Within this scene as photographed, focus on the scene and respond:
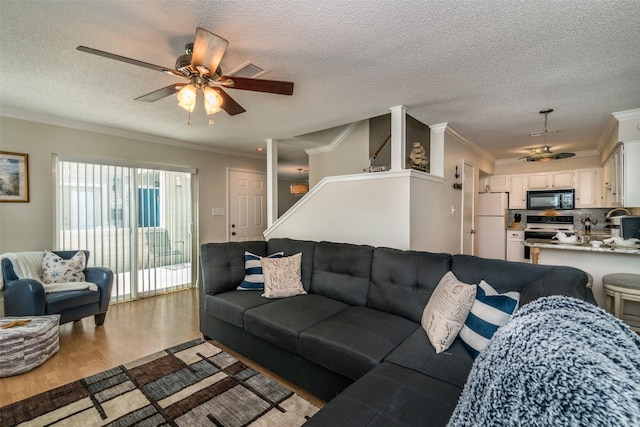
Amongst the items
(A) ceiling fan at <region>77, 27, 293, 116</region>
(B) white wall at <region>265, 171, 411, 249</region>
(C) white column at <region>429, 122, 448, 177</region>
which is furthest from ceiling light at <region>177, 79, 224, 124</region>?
(C) white column at <region>429, 122, 448, 177</region>

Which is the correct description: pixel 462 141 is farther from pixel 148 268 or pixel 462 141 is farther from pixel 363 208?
pixel 148 268

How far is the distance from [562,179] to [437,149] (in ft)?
12.4

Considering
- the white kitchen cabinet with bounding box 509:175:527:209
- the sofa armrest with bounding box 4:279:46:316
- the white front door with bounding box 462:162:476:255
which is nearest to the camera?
the sofa armrest with bounding box 4:279:46:316

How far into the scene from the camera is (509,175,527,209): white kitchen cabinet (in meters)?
6.12

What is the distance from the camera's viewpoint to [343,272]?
2.64 meters

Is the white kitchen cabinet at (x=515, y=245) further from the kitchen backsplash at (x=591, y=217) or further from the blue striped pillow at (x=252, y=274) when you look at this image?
the blue striped pillow at (x=252, y=274)

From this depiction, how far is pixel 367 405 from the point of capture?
1.23 metres

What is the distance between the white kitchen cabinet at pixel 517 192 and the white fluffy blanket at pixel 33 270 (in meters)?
7.42

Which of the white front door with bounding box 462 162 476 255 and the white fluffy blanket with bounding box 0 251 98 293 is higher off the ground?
the white front door with bounding box 462 162 476 255

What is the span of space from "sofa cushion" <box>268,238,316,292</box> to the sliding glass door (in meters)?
2.23

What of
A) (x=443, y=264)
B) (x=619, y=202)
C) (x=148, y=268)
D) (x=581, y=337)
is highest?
(x=619, y=202)

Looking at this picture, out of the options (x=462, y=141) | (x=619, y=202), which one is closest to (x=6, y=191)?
(x=462, y=141)

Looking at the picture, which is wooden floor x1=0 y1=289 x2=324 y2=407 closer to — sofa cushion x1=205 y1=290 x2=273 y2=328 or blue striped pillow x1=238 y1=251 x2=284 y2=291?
sofa cushion x1=205 y1=290 x2=273 y2=328

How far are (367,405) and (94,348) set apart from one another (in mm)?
2735
